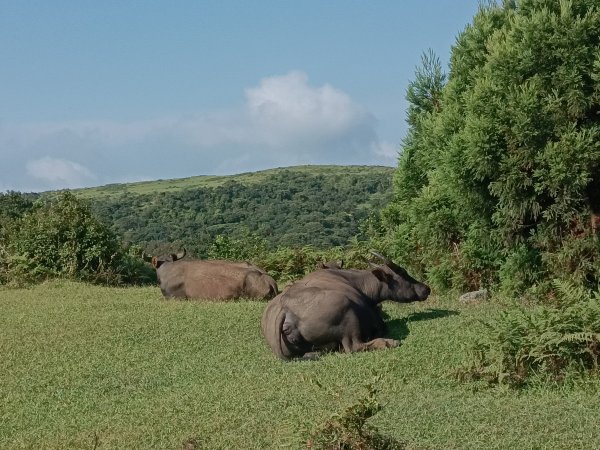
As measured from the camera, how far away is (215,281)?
61.7 feet

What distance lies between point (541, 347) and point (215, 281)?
9.74 m

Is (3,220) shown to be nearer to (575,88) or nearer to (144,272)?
(144,272)

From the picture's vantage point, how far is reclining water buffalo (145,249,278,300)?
60.9ft

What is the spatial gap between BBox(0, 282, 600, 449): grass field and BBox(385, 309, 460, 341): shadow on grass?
0.04 meters

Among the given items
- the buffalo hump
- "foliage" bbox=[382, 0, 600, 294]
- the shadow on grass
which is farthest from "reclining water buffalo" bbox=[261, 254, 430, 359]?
the buffalo hump

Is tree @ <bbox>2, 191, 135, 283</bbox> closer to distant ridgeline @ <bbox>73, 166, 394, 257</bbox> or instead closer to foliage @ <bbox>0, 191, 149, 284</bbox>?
foliage @ <bbox>0, 191, 149, 284</bbox>

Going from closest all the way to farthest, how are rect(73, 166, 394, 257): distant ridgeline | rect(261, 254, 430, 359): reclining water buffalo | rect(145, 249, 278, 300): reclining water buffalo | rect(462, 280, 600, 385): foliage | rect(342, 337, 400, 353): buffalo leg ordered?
rect(462, 280, 600, 385): foliage → rect(342, 337, 400, 353): buffalo leg → rect(261, 254, 430, 359): reclining water buffalo → rect(145, 249, 278, 300): reclining water buffalo → rect(73, 166, 394, 257): distant ridgeline

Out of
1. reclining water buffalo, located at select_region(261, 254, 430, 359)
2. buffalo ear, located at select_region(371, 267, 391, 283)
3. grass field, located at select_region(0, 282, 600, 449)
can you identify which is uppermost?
buffalo ear, located at select_region(371, 267, 391, 283)

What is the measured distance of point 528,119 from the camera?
654 inches

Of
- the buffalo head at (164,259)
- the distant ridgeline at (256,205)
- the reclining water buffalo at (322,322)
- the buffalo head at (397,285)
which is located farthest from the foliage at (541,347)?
the distant ridgeline at (256,205)

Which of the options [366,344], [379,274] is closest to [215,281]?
[379,274]

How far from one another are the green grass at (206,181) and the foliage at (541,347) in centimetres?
6880

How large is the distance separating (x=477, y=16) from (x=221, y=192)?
178 feet

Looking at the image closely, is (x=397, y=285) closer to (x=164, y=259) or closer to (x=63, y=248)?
(x=164, y=259)
